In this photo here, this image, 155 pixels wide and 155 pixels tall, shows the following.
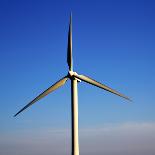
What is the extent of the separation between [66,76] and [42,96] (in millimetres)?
4295

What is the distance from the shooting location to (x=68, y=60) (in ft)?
147

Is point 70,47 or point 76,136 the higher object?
point 70,47

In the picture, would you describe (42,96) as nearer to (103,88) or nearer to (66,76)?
(66,76)

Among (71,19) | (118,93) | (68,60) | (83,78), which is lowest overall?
(118,93)

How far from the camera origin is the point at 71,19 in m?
43.0

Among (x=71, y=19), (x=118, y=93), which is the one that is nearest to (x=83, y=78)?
(x=118, y=93)

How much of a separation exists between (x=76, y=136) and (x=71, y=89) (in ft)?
21.0

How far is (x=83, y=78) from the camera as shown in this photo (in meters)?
43.8

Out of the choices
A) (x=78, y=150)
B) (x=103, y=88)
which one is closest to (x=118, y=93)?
(x=103, y=88)

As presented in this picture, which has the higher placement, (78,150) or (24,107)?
(24,107)

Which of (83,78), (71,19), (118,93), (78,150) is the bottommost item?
(78,150)

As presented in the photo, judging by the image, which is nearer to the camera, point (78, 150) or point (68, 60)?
point (78, 150)

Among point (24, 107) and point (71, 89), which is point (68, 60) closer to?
point (71, 89)

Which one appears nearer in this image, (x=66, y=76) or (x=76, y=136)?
(x=76, y=136)
